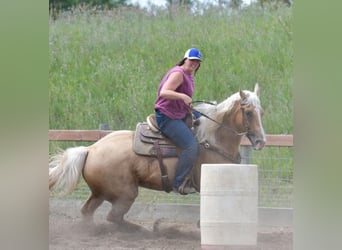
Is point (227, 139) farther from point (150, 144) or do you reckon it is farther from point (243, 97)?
point (150, 144)

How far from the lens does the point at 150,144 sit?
5688 millimetres

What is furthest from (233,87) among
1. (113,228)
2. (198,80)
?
(113,228)

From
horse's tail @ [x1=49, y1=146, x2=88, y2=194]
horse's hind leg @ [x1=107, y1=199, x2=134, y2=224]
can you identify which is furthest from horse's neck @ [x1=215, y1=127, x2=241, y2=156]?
horse's tail @ [x1=49, y1=146, x2=88, y2=194]

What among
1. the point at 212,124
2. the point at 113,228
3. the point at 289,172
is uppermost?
the point at 212,124

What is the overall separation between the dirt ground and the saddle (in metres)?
0.57

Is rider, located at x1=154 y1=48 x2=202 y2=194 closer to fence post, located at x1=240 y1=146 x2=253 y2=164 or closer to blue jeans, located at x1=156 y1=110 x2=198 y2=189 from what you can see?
blue jeans, located at x1=156 y1=110 x2=198 y2=189

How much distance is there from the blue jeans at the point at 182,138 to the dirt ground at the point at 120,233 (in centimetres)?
48

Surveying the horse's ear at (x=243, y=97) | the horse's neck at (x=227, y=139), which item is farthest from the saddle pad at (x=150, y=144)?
the horse's ear at (x=243, y=97)

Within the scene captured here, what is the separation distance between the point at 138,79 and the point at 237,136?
3.73 ft

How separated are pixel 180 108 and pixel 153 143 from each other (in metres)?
0.34

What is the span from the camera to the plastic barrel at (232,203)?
180 inches
